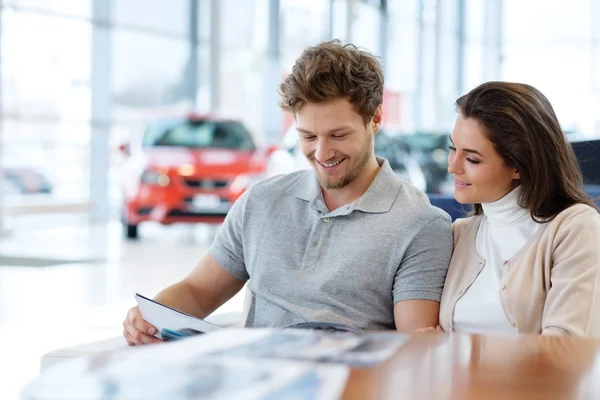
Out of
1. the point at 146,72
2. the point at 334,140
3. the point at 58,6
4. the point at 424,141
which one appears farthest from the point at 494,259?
the point at 424,141

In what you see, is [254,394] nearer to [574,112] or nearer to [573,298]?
[573,298]

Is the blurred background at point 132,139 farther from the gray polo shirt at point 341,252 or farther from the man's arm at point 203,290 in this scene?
the man's arm at point 203,290

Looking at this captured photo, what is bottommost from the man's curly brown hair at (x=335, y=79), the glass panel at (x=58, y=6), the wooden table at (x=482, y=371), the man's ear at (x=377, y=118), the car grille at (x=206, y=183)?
the car grille at (x=206, y=183)

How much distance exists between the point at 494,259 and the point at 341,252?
0.33 meters

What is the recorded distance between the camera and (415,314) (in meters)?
1.98

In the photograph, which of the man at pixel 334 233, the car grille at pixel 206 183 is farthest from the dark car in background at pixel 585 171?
the car grille at pixel 206 183

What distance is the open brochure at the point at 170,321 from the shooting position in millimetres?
1633

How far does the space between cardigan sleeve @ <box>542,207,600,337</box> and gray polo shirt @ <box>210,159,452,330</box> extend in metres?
0.28

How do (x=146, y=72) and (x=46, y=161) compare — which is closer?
(x=46, y=161)

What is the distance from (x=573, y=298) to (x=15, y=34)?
9966mm

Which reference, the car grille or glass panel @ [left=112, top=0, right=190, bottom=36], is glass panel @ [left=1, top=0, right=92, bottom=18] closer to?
glass panel @ [left=112, top=0, right=190, bottom=36]

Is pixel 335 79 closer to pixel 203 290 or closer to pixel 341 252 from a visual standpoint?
pixel 341 252

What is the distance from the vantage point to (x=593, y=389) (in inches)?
39.5

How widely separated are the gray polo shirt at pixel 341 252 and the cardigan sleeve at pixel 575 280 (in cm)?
28
